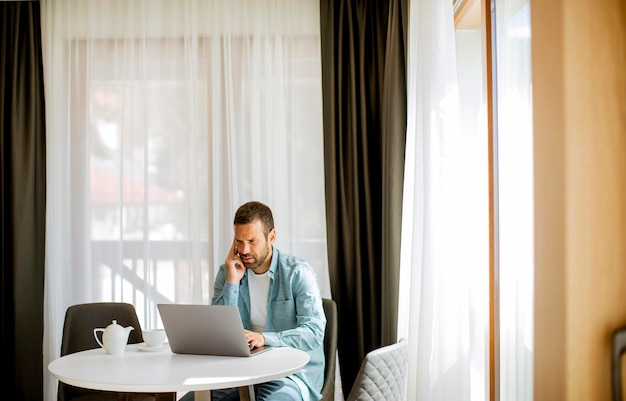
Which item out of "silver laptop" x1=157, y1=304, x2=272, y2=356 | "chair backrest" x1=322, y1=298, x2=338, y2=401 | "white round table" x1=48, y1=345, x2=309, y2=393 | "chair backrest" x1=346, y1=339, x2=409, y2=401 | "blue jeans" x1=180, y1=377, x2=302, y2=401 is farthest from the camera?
"chair backrest" x1=322, y1=298, x2=338, y2=401

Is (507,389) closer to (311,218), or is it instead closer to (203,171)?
(311,218)

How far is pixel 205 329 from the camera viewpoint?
2.57 m

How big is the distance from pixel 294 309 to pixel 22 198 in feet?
7.02

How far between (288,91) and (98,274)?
1.62 m

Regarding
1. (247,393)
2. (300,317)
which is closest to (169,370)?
(247,393)

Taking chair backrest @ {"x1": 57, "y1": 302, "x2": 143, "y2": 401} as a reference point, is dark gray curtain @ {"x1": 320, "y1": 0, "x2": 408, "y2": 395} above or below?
above

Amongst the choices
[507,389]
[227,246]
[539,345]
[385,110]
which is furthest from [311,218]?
[539,345]

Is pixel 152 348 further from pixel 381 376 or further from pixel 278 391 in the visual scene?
pixel 381 376

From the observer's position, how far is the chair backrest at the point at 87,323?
3350 mm

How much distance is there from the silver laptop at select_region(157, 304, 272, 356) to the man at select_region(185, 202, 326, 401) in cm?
28

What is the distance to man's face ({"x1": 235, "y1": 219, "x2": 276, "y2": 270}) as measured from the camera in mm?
3031

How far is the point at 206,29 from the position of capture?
4.25 meters

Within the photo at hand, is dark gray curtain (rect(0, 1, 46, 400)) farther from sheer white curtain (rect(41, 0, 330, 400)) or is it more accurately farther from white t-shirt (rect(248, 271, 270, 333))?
white t-shirt (rect(248, 271, 270, 333))

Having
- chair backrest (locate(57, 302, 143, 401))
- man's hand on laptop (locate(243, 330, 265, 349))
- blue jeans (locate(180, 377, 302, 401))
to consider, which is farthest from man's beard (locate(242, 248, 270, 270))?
chair backrest (locate(57, 302, 143, 401))
